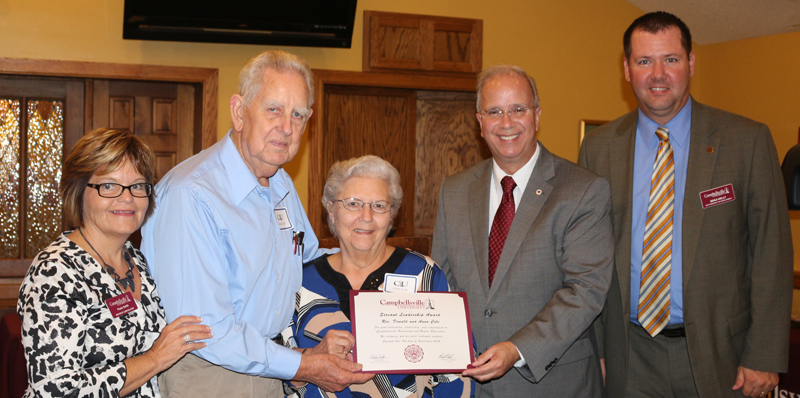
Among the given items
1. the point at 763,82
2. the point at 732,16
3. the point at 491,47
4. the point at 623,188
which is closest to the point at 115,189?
the point at 623,188

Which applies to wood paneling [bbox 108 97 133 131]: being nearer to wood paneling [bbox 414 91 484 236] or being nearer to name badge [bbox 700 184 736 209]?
wood paneling [bbox 414 91 484 236]

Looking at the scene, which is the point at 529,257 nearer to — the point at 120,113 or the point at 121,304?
the point at 121,304

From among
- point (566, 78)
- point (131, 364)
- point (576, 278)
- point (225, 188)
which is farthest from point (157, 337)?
point (566, 78)

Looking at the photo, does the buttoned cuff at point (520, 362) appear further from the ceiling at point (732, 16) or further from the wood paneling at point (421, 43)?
the ceiling at point (732, 16)

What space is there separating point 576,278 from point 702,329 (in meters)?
0.59

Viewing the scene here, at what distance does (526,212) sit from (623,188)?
543 mm

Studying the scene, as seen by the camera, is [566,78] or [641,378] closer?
[641,378]

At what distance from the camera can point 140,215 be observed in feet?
7.17

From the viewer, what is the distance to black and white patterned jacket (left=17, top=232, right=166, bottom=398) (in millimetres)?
1855

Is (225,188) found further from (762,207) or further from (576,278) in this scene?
(762,207)

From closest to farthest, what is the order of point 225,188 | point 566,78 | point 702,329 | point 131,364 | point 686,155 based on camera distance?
point 131,364 → point 225,188 → point 702,329 → point 686,155 → point 566,78

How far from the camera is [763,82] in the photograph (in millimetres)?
5871

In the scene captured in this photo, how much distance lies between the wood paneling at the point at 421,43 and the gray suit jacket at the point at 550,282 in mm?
3438

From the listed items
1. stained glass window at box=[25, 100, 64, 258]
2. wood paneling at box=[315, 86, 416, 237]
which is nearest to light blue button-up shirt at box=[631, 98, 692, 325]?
wood paneling at box=[315, 86, 416, 237]
